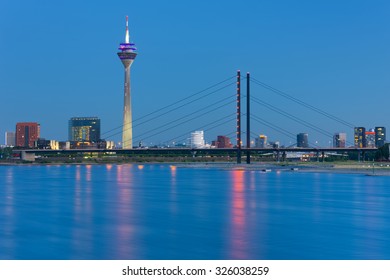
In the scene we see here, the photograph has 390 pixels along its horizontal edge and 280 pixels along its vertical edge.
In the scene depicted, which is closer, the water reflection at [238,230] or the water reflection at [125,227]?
the water reflection at [238,230]

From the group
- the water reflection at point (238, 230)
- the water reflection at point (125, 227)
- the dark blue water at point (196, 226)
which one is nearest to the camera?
the water reflection at point (238, 230)

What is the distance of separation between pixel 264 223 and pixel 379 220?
543cm

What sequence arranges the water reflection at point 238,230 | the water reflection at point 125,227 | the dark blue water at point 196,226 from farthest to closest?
the dark blue water at point 196,226 < the water reflection at point 125,227 < the water reflection at point 238,230

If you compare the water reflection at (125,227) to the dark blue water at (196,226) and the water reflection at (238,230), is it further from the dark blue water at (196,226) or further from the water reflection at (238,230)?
the water reflection at (238,230)

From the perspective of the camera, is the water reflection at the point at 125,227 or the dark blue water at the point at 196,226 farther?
the dark blue water at the point at 196,226

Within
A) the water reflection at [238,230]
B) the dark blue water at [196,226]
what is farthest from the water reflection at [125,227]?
the water reflection at [238,230]

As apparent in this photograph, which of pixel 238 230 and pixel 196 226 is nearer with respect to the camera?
pixel 238 230

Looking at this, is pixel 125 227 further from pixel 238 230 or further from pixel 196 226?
pixel 238 230

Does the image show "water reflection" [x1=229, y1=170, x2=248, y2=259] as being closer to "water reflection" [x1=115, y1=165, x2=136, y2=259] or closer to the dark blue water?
the dark blue water

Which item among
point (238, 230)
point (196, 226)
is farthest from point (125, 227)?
point (238, 230)
